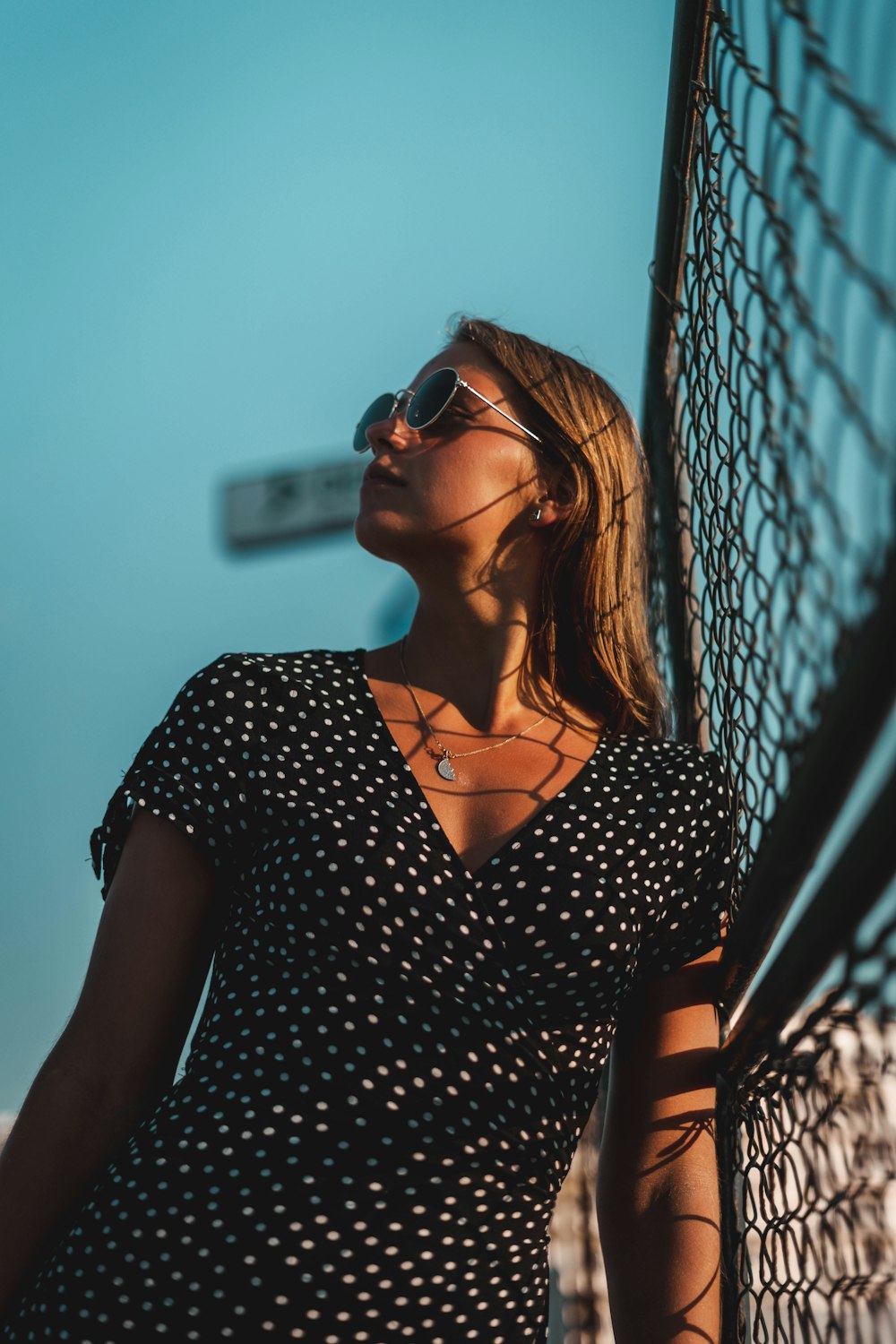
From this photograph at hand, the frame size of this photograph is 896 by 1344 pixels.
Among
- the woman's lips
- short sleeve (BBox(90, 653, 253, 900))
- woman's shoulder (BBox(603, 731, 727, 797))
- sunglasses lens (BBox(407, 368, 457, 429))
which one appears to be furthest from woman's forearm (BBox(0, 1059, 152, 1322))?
sunglasses lens (BBox(407, 368, 457, 429))

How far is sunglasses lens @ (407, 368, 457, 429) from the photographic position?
2.37 metres

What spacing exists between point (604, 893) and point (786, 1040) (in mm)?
467

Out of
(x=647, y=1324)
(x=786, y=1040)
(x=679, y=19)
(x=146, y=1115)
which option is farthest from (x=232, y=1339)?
(x=679, y=19)

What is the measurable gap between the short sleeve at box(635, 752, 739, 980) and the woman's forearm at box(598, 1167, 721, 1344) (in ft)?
1.07

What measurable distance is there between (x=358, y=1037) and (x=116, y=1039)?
34 cm

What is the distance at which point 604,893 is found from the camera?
184 centimetres

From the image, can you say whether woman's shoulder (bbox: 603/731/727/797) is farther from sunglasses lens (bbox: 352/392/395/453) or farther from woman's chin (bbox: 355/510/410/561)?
sunglasses lens (bbox: 352/392/395/453)

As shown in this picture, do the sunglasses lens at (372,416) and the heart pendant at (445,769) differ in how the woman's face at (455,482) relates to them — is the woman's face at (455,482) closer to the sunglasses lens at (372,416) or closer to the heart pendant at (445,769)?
the sunglasses lens at (372,416)

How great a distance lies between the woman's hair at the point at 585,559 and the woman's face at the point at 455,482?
57 mm

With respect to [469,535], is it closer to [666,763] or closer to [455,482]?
[455,482]

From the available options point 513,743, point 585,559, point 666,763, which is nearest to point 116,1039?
point 513,743

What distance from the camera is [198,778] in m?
1.84

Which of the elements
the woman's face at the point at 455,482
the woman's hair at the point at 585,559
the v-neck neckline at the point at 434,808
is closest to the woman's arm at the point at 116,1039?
the v-neck neckline at the point at 434,808

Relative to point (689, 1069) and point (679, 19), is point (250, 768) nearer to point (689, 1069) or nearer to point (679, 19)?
point (689, 1069)
